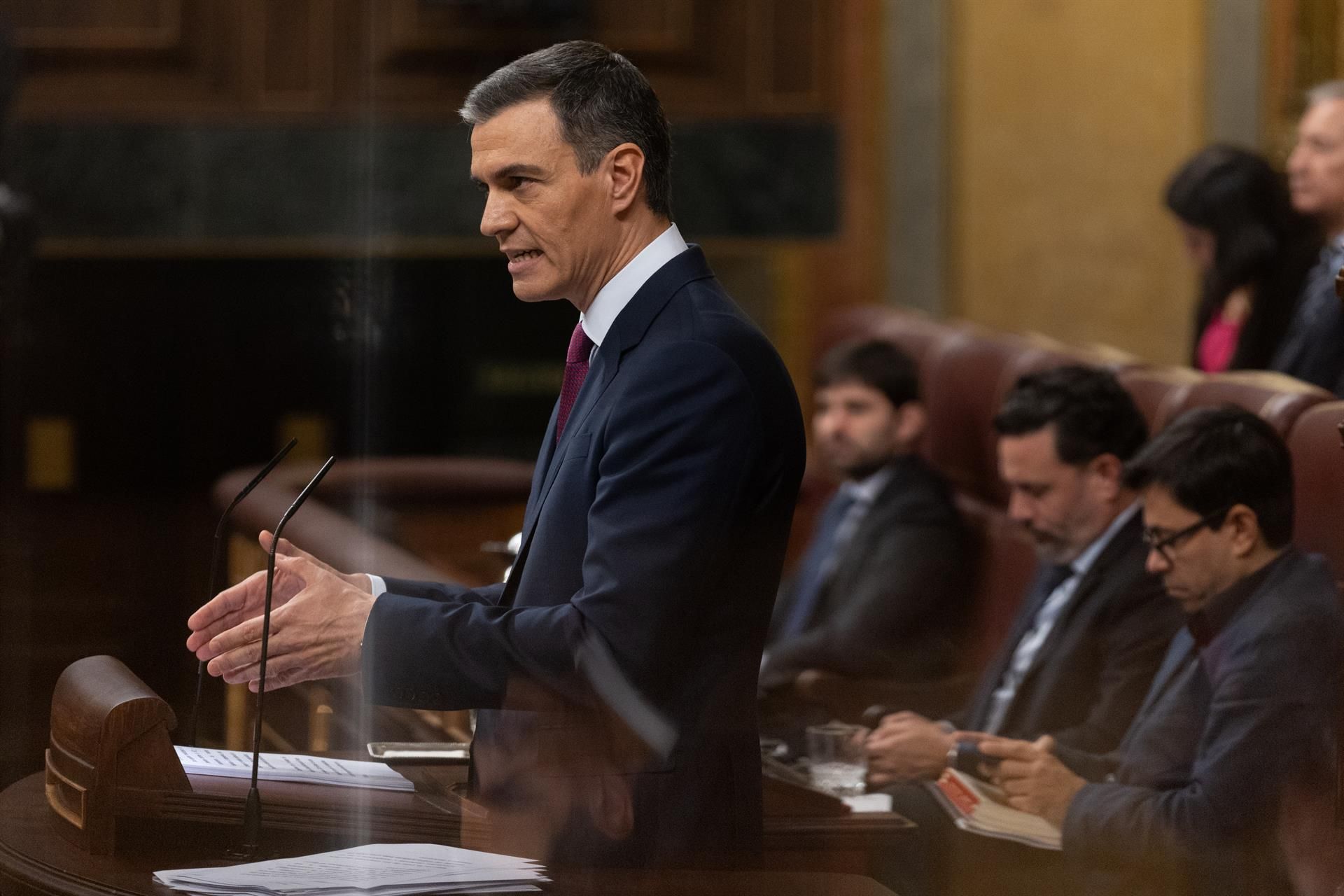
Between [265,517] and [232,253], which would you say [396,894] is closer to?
[265,517]

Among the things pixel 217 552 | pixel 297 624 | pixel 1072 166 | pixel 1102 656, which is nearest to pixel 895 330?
pixel 1072 166

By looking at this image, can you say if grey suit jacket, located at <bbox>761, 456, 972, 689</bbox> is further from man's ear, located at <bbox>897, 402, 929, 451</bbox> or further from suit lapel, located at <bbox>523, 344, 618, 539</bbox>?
suit lapel, located at <bbox>523, 344, 618, 539</bbox>

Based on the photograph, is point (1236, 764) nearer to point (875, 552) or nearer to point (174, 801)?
point (174, 801)

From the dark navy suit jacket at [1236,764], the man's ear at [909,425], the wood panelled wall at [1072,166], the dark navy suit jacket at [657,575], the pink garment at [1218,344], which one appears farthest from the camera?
the wood panelled wall at [1072,166]

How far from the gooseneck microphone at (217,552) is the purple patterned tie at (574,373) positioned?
188 mm

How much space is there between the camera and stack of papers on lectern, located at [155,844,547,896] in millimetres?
1229

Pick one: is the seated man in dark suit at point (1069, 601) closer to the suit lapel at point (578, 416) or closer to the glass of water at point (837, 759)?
the glass of water at point (837, 759)

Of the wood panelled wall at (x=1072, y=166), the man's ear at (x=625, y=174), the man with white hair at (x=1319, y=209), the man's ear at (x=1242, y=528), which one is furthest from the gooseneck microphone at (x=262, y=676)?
the wood panelled wall at (x=1072, y=166)

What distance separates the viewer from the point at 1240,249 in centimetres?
345

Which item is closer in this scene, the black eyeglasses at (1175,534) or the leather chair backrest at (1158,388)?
the black eyeglasses at (1175,534)

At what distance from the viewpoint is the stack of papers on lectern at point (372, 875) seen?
1.23m

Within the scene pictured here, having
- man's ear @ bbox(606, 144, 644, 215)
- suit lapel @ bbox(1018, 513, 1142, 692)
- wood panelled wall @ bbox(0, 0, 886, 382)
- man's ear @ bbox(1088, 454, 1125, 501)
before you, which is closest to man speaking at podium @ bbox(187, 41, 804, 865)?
man's ear @ bbox(606, 144, 644, 215)

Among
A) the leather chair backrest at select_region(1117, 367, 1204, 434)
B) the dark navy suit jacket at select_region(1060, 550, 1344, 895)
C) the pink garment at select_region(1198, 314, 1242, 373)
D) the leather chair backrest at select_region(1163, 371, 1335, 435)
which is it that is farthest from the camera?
the pink garment at select_region(1198, 314, 1242, 373)

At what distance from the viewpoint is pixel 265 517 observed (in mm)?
1474
